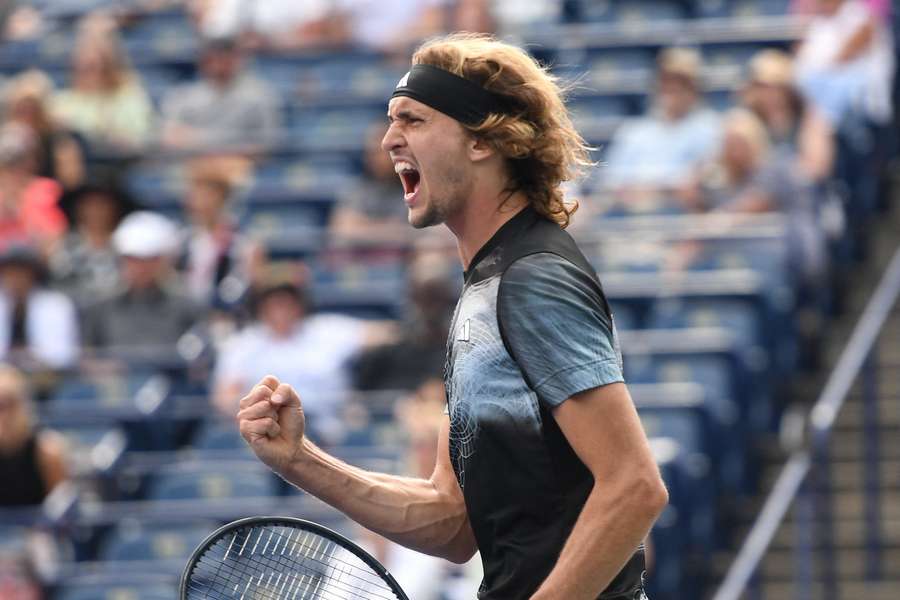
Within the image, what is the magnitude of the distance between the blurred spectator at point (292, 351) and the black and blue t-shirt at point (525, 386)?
5632 millimetres

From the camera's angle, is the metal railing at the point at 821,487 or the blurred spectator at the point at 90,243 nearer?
the metal railing at the point at 821,487

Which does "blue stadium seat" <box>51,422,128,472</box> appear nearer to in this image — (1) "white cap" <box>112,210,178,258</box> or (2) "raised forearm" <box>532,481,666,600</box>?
(1) "white cap" <box>112,210,178,258</box>

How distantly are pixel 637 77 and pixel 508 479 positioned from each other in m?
8.29

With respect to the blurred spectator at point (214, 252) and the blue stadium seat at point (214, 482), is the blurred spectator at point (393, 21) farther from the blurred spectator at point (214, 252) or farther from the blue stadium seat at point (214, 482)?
the blue stadium seat at point (214, 482)

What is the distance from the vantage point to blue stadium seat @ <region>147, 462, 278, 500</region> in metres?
8.41

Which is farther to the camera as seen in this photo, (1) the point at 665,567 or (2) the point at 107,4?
(2) the point at 107,4

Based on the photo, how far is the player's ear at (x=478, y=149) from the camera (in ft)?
10.8

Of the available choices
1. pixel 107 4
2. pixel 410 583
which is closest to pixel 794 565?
pixel 410 583

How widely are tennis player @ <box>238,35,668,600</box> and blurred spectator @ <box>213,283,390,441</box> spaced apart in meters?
5.39

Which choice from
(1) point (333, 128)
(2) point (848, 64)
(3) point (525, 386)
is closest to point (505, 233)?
(3) point (525, 386)

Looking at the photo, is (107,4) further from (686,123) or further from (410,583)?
(410,583)

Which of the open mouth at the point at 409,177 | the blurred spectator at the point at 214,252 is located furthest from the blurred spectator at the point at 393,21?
the open mouth at the point at 409,177

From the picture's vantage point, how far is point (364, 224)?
33.3 feet

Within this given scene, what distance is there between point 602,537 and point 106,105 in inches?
376
